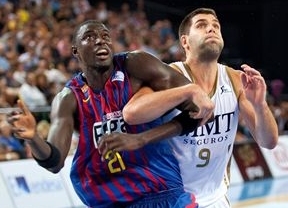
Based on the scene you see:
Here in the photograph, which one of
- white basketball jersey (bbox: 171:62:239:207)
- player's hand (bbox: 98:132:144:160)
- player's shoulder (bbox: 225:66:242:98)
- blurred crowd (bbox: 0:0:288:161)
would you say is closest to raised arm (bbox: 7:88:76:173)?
player's hand (bbox: 98:132:144:160)

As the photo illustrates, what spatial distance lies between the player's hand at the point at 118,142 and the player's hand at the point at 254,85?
3.06 ft

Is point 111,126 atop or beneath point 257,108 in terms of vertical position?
atop

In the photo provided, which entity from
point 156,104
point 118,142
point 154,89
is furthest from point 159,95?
point 118,142

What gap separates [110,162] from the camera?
13.4 feet

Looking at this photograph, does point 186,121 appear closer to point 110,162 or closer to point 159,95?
point 159,95

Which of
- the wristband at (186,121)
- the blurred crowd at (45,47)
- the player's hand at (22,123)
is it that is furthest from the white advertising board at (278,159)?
the player's hand at (22,123)

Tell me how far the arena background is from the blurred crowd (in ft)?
9.04

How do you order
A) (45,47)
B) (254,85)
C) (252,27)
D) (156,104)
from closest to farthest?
(156,104), (254,85), (45,47), (252,27)

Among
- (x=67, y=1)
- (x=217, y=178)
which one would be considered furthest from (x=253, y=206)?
(x=67, y=1)

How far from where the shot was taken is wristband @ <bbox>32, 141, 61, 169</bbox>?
377 centimetres

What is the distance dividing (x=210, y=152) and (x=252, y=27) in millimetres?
17832

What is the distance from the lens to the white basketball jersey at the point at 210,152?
4.83 meters

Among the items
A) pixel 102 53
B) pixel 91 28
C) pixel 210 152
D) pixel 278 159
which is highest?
pixel 91 28

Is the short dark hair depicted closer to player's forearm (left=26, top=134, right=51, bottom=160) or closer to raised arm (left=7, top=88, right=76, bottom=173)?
raised arm (left=7, top=88, right=76, bottom=173)
